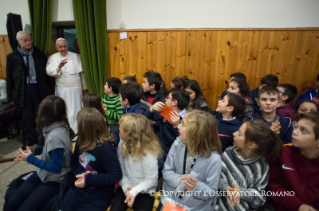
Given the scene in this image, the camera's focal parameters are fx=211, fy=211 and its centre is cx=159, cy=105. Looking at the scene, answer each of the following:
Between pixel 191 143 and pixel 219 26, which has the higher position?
pixel 219 26

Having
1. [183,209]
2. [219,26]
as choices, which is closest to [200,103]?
[219,26]

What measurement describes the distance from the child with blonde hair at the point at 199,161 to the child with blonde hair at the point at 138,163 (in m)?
0.13

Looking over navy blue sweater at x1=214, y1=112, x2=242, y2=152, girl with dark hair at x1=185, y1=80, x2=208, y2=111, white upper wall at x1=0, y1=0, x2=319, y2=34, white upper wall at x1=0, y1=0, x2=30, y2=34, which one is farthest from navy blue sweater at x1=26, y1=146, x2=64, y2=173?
white upper wall at x1=0, y1=0, x2=30, y2=34

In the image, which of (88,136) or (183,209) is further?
(88,136)

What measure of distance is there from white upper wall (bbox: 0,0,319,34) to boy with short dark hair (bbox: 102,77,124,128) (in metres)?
1.03

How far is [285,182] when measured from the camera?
52.9 inches

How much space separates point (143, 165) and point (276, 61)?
251cm

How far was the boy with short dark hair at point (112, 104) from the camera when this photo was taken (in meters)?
2.48

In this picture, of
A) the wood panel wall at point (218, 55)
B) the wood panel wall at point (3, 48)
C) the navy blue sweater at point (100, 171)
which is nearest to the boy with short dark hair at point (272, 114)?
the wood panel wall at point (218, 55)

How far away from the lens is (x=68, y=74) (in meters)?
3.13

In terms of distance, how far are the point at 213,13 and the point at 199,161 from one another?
7.51 feet

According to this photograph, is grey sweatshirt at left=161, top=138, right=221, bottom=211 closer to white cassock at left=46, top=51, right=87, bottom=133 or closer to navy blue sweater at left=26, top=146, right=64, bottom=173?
navy blue sweater at left=26, top=146, right=64, bottom=173

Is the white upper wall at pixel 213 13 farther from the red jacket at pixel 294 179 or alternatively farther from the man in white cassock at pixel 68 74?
the red jacket at pixel 294 179

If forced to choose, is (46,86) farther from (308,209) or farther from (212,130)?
(308,209)
